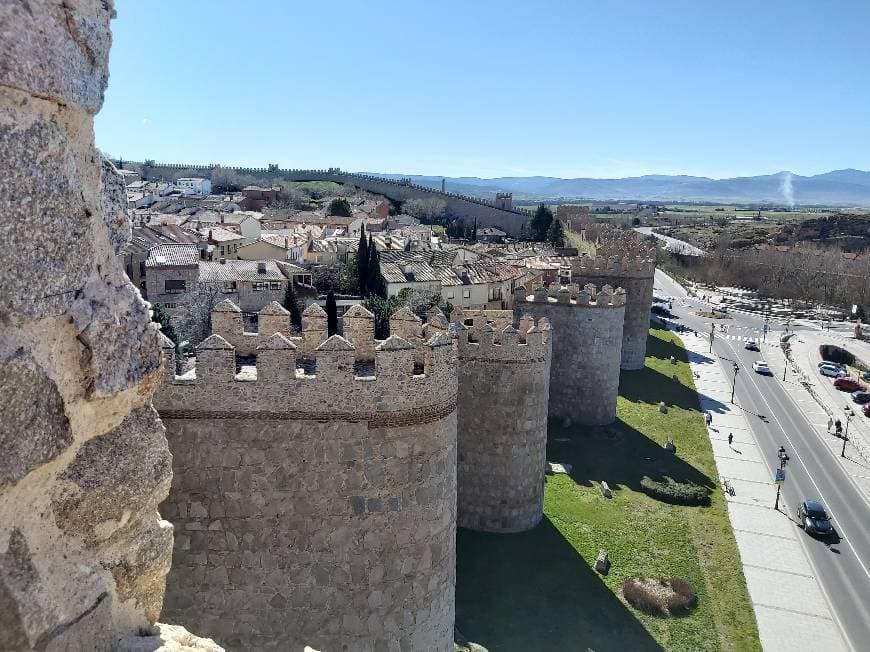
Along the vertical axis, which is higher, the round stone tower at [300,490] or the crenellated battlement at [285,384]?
the crenellated battlement at [285,384]

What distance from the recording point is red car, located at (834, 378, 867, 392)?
38.4 m

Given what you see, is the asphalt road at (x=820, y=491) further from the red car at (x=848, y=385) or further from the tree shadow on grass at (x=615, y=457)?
the tree shadow on grass at (x=615, y=457)

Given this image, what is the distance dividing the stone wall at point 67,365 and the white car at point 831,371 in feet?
149

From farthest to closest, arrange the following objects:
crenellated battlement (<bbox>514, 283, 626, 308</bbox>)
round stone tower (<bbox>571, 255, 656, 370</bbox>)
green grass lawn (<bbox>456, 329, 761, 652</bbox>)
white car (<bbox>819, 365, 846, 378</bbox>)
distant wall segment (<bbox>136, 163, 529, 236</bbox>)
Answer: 1. distant wall segment (<bbox>136, 163, 529, 236</bbox>)
2. white car (<bbox>819, 365, 846, 378</bbox>)
3. round stone tower (<bbox>571, 255, 656, 370</bbox>)
4. crenellated battlement (<bbox>514, 283, 626, 308</bbox>)
5. green grass lawn (<bbox>456, 329, 761, 652</bbox>)

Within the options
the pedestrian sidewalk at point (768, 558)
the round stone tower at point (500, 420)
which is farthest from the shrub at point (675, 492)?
the round stone tower at point (500, 420)

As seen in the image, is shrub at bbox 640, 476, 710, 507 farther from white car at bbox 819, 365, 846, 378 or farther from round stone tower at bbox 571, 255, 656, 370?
white car at bbox 819, 365, 846, 378

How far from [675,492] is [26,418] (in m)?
21.1

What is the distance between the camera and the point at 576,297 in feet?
83.5

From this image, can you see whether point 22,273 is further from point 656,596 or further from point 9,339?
point 656,596

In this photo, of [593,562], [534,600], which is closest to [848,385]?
[593,562]

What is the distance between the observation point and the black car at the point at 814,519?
20062 millimetres

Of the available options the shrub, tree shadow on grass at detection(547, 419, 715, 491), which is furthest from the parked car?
the shrub

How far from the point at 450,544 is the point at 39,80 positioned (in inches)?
318

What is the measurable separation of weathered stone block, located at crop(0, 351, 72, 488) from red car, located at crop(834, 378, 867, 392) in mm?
43352
